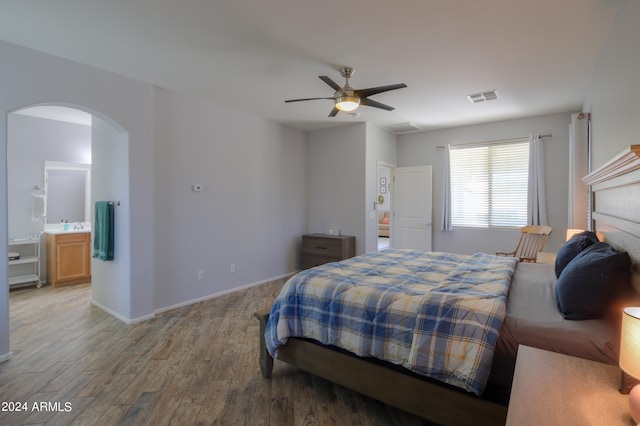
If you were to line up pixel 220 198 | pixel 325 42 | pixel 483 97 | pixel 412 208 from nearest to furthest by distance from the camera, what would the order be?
pixel 325 42 < pixel 483 97 < pixel 220 198 < pixel 412 208

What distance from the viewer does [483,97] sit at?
4.00 meters

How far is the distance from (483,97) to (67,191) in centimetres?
659

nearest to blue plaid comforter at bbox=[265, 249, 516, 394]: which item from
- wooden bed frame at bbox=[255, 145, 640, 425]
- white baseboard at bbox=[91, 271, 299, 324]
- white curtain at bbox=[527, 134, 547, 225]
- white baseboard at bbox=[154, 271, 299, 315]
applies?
wooden bed frame at bbox=[255, 145, 640, 425]

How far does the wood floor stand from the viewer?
197cm

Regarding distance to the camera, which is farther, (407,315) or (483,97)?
(483,97)

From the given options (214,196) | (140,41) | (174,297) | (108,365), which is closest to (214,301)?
(174,297)

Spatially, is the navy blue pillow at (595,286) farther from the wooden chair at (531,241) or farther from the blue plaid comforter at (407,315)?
the wooden chair at (531,241)

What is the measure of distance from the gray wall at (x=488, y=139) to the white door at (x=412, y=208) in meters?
0.16

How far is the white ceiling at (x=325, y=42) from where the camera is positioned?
220cm

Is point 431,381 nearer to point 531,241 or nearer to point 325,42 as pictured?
point 325,42

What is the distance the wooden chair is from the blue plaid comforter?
2235mm

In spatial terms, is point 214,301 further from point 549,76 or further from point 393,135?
point 549,76

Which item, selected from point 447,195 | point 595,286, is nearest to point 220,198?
point 447,195

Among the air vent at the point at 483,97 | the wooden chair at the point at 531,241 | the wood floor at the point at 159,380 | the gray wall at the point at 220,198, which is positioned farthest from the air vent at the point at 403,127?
the wood floor at the point at 159,380
